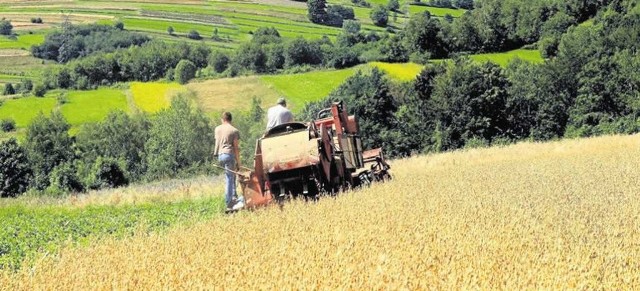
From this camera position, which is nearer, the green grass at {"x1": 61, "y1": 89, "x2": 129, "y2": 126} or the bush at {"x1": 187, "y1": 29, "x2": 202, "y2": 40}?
the green grass at {"x1": 61, "y1": 89, "x2": 129, "y2": 126}

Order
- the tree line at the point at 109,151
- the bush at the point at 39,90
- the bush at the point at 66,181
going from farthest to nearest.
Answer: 1. the bush at the point at 39,90
2. the tree line at the point at 109,151
3. the bush at the point at 66,181

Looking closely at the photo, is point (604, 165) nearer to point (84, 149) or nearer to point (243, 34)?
point (84, 149)

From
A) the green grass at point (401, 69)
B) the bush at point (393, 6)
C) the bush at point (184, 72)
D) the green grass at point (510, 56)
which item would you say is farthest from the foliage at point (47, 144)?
the bush at point (393, 6)

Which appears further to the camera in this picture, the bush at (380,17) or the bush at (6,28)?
the bush at (380,17)

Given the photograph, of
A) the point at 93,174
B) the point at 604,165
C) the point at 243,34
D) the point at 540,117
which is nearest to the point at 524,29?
the point at 540,117

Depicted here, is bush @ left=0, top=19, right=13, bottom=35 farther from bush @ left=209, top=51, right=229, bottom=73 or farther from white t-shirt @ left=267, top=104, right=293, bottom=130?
white t-shirt @ left=267, top=104, right=293, bottom=130

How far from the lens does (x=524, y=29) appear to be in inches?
3556

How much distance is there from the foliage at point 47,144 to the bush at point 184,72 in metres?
27.4

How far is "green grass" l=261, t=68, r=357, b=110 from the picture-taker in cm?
6831

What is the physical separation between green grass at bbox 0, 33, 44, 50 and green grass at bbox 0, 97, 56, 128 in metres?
41.2

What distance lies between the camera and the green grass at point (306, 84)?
6831 cm

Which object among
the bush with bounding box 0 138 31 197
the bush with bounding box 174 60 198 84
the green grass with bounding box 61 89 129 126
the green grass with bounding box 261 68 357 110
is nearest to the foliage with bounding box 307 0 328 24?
the bush with bounding box 174 60 198 84

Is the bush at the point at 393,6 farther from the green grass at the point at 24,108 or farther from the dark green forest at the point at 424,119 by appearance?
the green grass at the point at 24,108

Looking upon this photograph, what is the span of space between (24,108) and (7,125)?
7.43 m
